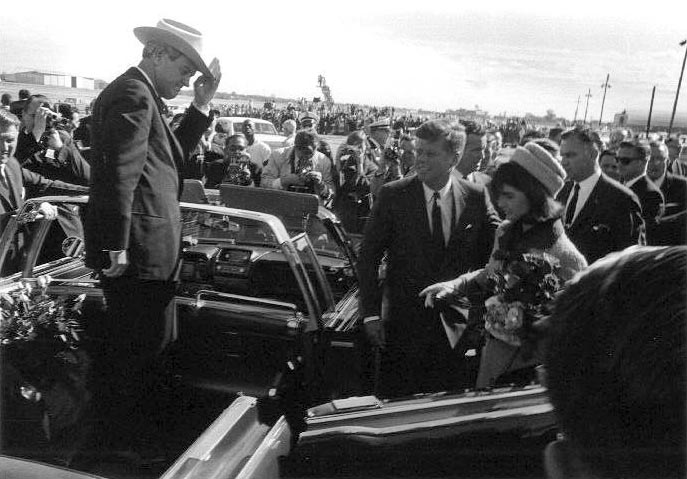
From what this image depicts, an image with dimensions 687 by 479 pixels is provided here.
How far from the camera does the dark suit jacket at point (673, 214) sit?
202 inches

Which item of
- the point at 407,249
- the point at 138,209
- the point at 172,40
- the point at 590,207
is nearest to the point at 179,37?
the point at 172,40

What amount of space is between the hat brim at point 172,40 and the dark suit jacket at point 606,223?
7.29 feet

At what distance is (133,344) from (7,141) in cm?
222

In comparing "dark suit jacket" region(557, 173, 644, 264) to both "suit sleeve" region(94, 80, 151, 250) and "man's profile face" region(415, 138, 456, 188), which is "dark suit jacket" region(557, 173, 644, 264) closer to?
"man's profile face" region(415, 138, 456, 188)

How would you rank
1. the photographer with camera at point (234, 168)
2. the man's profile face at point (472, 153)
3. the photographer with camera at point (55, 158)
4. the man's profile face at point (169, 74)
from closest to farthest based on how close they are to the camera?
1. the man's profile face at point (169, 74)
2. the man's profile face at point (472, 153)
3. the photographer with camera at point (55, 158)
4. the photographer with camera at point (234, 168)

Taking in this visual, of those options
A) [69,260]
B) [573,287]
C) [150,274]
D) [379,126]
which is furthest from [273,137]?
[573,287]

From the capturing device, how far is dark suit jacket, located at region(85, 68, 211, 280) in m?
2.45

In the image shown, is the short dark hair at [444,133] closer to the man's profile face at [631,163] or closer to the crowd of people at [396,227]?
the crowd of people at [396,227]

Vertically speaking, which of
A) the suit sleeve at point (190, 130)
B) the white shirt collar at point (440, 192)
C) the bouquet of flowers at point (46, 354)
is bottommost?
the bouquet of flowers at point (46, 354)

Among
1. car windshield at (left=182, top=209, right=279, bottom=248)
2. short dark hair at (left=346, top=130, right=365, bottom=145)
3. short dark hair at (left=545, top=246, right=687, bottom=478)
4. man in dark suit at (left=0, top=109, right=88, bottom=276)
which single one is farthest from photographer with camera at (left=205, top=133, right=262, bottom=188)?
short dark hair at (left=545, top=246, right=687, bottom=478)

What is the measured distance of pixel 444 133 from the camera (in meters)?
3.06

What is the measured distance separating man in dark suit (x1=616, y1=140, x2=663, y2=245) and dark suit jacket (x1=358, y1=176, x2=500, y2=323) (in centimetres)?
253

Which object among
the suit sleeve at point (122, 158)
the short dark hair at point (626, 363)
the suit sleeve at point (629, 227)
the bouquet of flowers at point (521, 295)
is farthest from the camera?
the suit sleeve at point (629, 227)

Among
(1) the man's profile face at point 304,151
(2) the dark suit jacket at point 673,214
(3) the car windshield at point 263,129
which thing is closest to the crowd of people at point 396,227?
(2) the dark suit jacket at point 673,214
